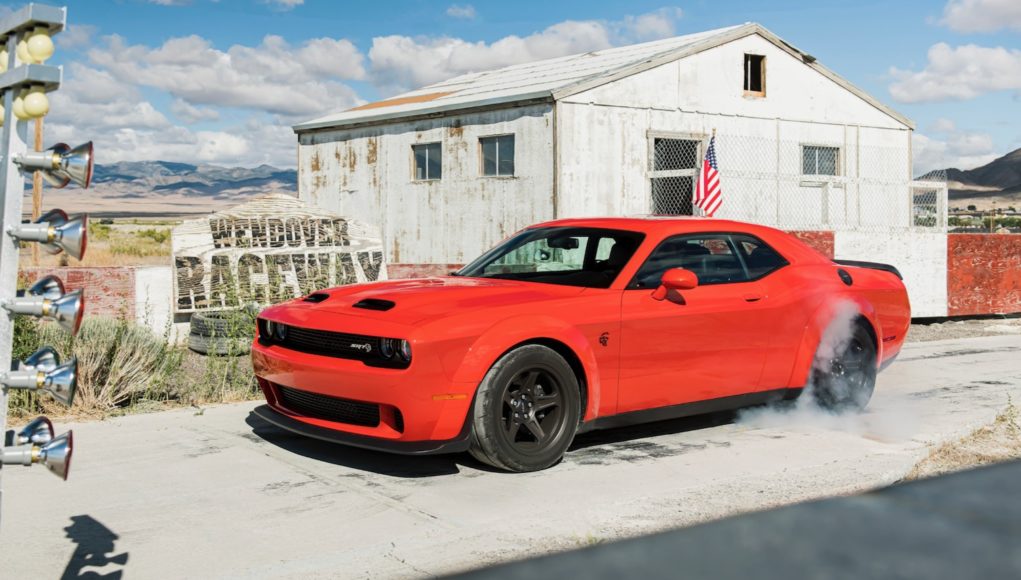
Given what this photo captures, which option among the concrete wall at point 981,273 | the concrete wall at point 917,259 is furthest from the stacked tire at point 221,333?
the concrete wall at point 981,273

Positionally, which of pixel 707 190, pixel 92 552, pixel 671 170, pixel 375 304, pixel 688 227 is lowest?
pixel 92 552

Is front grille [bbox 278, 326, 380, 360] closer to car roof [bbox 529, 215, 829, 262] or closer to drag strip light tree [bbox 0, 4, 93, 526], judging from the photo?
car roof [bbox 529, 215, 829, 262]

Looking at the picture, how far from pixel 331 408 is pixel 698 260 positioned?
272 centimetres

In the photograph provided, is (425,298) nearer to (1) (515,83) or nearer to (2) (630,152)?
(2) (630,152)

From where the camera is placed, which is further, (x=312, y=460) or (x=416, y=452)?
(x=312, y=460)

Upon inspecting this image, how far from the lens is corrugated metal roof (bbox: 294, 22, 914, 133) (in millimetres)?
17844

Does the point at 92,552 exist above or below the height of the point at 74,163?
below

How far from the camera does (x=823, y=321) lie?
7.31 metres

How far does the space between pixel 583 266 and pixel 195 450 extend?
279 centimetres

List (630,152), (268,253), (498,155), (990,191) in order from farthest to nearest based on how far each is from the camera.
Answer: (990,191) < (498,155) < (630,152) < (268,253)

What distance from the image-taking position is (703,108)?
19.3 m

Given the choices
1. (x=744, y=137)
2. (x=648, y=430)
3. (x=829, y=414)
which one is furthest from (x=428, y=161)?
(x=829, y=414)

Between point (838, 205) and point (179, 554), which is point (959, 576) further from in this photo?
point (838, 205)

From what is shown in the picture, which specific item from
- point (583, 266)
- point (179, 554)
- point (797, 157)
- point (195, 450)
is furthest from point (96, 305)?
point (797, 157)
